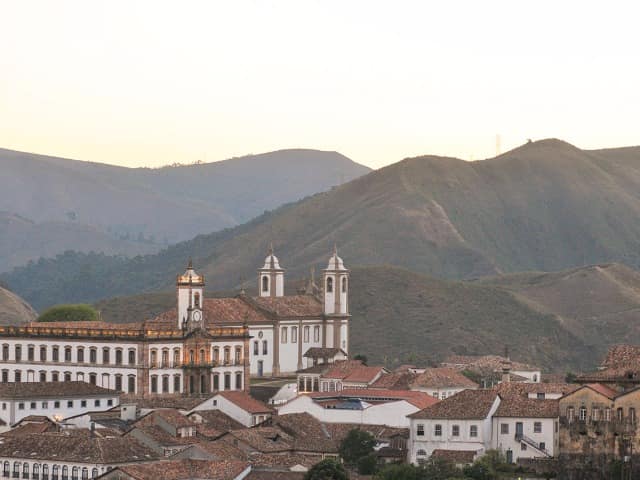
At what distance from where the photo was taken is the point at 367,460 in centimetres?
8825

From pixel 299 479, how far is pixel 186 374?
36.5m

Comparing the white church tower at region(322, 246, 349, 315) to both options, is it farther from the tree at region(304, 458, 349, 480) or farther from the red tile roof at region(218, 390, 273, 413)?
the tree at region(304, 458, 349, 480)

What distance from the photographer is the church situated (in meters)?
117

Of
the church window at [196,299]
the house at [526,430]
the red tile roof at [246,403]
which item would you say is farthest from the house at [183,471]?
the church window at [196,299]

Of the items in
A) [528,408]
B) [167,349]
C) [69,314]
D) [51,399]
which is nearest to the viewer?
[528,408]

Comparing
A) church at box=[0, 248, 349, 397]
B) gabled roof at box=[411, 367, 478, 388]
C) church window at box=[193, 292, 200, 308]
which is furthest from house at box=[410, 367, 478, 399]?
church window at box=[193, 292, 200, 308]

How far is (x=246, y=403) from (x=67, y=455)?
20.5 metres

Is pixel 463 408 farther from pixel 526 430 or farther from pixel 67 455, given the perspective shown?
pixel 67 455

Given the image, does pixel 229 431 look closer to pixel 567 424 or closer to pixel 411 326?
pixel 567 424

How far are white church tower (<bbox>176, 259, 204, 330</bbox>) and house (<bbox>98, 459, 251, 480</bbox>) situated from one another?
1406 inches

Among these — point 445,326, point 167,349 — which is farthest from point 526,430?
point 445,326

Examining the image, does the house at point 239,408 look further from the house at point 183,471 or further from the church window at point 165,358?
the house at point 183,471

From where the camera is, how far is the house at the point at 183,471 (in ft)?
267

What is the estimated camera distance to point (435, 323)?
18525 cm
